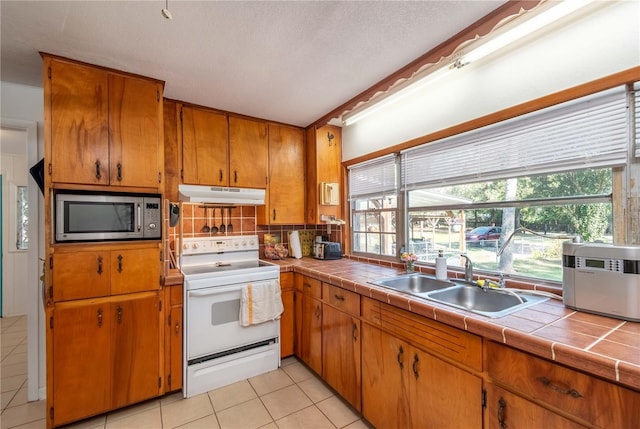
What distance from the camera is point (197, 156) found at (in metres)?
2.57

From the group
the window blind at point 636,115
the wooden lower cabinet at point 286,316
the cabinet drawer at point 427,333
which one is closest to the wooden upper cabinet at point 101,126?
the wooden lower cabinet at point 286,316

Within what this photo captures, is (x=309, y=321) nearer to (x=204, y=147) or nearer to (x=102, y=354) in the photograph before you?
(x=102, y=354)

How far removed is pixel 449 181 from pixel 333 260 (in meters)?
1.42

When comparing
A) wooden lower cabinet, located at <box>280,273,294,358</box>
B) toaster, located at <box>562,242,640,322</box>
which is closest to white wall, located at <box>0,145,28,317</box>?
wooden lower cabinet, located at <box>280,273,294,358</box>

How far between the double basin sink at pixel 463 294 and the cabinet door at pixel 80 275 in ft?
6.07

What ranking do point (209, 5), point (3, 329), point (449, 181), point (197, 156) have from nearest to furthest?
point (209, 5) → point (449, 181) → point (197, 156) → point (3, 329)

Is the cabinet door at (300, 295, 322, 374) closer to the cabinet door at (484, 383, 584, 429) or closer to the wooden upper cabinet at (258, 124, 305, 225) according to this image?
the wooden upper cabinet at (258, 124, 305, 225)

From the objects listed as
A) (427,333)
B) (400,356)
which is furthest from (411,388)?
(427,333)

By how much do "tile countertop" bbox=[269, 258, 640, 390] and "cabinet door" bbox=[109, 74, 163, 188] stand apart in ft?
6.19

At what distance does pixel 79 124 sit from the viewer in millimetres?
1837

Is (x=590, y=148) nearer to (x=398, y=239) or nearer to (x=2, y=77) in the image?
(x=398, y=239)

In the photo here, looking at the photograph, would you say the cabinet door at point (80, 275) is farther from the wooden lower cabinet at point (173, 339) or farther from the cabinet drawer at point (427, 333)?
the cabinet drawer at point (427, 333)

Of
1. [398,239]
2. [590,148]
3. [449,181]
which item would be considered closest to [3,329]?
[398,239]

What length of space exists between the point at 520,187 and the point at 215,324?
7.89 ft
